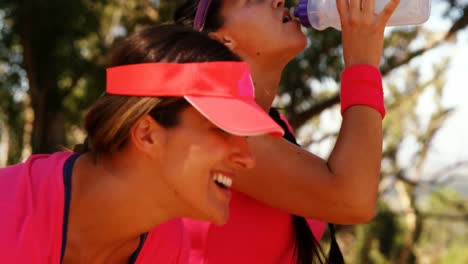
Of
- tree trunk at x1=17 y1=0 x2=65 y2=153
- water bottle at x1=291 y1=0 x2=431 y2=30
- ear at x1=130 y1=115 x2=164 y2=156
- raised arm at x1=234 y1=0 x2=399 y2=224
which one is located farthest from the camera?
tree trunk at x1=17 y1=0 x2=65 y2=153

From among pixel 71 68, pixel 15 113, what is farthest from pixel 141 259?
pixel 15 113

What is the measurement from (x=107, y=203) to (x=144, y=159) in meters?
0.15

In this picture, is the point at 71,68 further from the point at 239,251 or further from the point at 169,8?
the point at 239,251

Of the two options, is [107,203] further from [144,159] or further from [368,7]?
[368,7]

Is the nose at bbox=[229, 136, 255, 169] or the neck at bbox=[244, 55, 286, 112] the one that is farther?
the neck at bbox=[244, 55, 286, 112]

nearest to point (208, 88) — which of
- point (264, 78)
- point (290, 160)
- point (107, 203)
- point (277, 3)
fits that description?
point (107, 203)

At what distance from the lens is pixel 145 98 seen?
199 centimetres

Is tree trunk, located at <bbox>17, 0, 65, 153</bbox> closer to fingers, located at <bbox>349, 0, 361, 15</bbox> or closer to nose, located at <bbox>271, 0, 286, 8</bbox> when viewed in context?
nose, located at <bbox>271, 0, 286, 8</bbox>

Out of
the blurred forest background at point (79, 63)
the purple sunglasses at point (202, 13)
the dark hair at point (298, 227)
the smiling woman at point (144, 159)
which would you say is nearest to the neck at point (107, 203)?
the smiling woman at point (144, 159)

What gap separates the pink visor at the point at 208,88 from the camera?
194cm

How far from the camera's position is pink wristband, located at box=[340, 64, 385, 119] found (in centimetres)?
237

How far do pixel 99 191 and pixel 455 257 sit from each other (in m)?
20.0

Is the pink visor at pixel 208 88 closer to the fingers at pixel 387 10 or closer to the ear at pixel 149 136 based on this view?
the ear at pixel 149 136

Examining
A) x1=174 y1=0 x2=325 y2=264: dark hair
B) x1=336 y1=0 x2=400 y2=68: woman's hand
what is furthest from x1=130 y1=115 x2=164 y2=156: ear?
x1=336 y1=0 x2=400 y2=68: woman's hand
